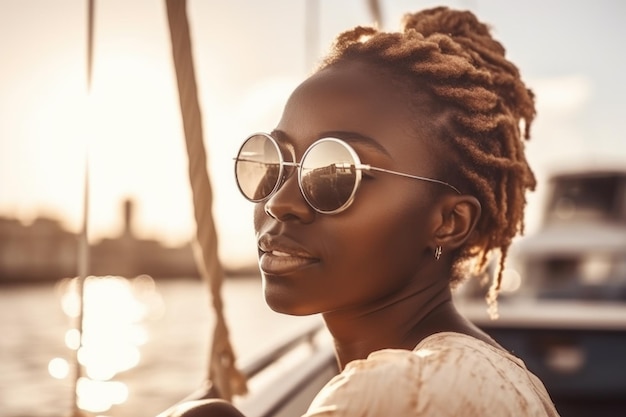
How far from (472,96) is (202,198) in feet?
2.81

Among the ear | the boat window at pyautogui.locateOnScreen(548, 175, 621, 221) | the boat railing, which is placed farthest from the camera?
the boat window at pyautogui.locateOnScreen(548, 175, 621, 221)

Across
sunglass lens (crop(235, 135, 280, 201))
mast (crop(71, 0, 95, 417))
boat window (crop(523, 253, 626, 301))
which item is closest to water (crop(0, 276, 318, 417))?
mast (crop(71, 0, 95, 417))

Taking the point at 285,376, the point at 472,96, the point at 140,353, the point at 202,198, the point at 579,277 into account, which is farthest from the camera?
the point at 140,353

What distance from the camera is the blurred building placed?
8525 cm

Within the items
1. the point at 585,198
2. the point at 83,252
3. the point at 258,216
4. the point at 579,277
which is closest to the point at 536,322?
the point at 579,277

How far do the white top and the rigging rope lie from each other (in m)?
1.02

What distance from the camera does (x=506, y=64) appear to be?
150 cm

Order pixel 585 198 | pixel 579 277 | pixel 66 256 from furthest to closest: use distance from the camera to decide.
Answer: pixel 66 256 < pixel 585 198 < pixel 579 277

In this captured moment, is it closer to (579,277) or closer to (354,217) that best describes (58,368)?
(579,277)

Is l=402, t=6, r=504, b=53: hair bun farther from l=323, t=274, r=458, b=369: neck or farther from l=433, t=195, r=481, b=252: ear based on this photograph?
l=323, t=274, r=458, b=369: neck

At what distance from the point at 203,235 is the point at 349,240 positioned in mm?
833

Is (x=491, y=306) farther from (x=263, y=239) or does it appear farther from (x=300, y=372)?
(x=300, y=372)

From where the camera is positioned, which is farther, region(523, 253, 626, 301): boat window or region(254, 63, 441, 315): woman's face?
region(523, 253, 626, 301): boat window

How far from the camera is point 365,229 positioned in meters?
1.26
